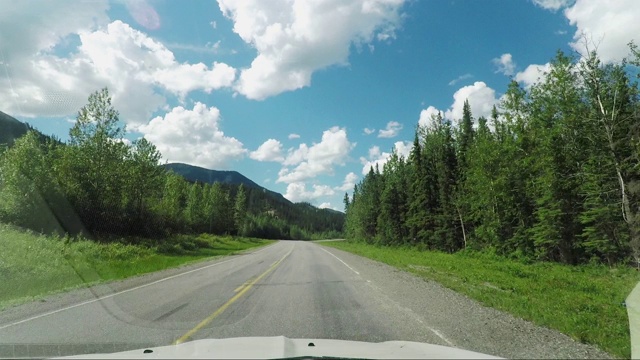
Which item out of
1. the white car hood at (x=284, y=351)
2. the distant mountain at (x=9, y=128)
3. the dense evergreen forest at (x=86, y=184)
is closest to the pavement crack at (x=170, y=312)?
the white car hood at (x=284, y=351)

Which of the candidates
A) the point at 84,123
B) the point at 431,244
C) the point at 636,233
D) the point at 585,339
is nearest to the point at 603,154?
the point at 636,233

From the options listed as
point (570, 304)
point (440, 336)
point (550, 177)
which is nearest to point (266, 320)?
point (440, 336)

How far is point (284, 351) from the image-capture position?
13.3 feet

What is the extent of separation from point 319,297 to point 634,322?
704 cm

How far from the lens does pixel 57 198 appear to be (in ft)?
110

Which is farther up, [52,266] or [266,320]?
[52,266]

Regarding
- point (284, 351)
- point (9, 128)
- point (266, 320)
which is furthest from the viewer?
point (9, 128)

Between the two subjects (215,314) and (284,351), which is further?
(215,314)

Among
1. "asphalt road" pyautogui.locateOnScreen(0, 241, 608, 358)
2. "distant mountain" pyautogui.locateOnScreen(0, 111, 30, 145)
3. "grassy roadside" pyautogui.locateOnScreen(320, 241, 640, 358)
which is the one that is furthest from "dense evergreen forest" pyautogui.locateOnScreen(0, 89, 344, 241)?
"distant mountain" pyautogui.locateOnScreen(0, 111, 30, 145)

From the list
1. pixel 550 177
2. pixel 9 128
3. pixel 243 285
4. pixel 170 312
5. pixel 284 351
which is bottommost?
pixel 170 312

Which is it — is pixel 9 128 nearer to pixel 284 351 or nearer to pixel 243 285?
pixel 243 285

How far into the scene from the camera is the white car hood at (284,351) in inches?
155

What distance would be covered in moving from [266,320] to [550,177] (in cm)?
2522

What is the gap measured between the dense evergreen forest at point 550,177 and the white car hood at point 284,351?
20.3 meters
